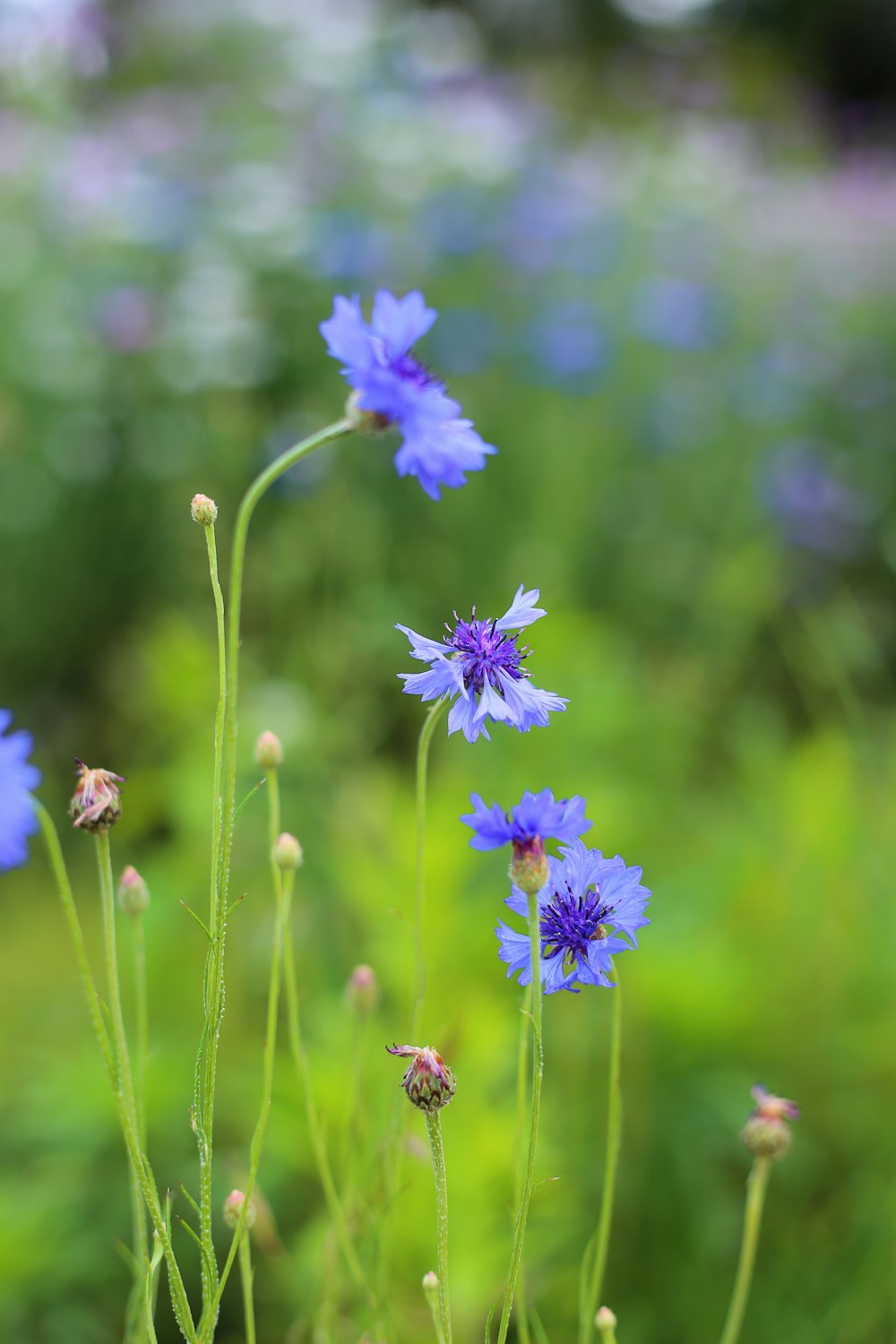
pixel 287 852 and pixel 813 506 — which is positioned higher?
pixel 813 506

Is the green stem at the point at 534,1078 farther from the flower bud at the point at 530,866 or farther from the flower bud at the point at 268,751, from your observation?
the flower bud at the point at 268,751

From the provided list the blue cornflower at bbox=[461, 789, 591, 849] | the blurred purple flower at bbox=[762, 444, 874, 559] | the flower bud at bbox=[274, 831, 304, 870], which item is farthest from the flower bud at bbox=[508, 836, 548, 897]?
the blurred purple flower at bbox=[762, 444, 874, 559]

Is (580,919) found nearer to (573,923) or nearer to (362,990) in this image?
(573,923)

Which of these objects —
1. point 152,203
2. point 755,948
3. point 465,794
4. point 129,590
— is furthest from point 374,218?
point 755,948

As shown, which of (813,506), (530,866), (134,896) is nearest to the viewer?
(530,866)

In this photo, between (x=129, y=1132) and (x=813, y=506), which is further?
(x=813, y=506)

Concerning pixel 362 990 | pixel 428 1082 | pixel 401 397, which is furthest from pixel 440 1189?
pixel 401 397

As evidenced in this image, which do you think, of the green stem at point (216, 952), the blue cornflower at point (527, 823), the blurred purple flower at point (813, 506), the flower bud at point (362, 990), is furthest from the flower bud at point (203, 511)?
the blurred purple flower at point (813, 506)

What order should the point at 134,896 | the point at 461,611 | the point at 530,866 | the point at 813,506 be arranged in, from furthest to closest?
the point at 461,611
the point at 813,506
the point at 134,896
the point at 530,866
